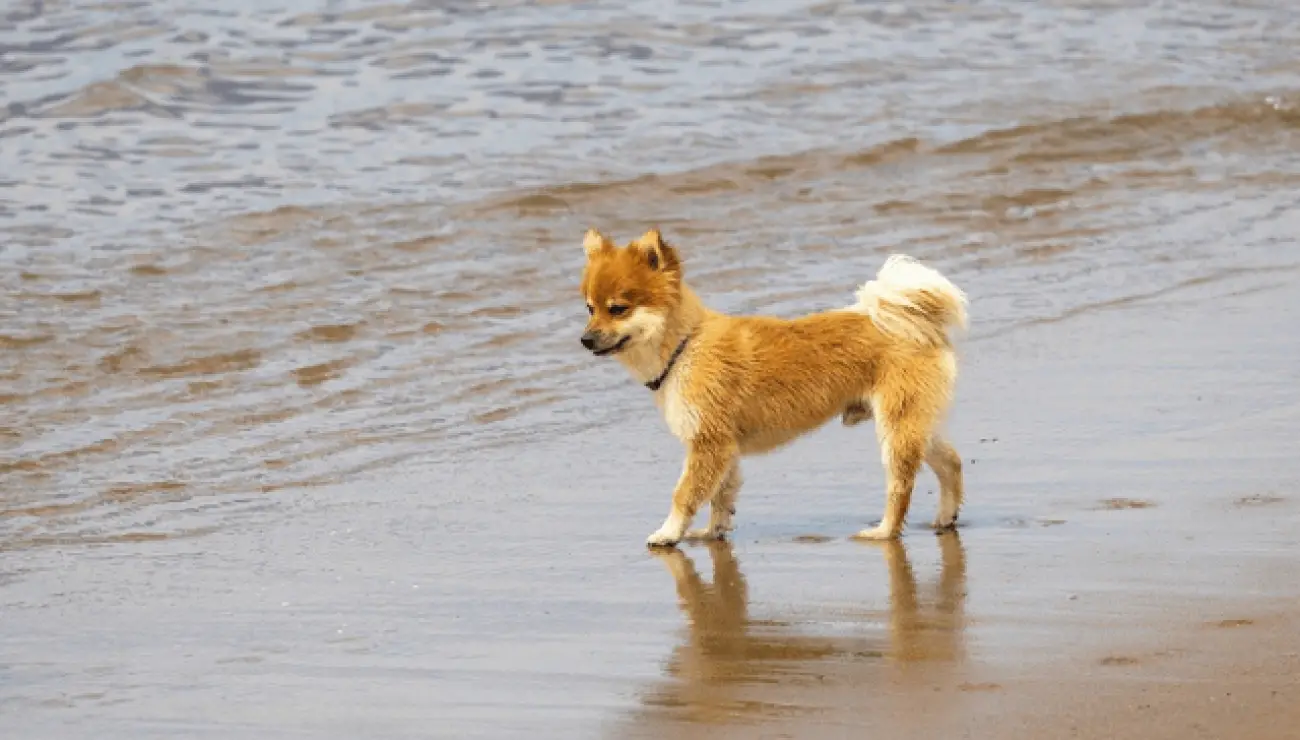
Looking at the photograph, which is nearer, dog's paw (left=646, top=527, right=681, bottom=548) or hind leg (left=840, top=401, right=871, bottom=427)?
dog's paw (left=646, top=527, right=681, bottom=548)

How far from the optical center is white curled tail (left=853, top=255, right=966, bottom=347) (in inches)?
250

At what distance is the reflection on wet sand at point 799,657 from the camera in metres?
4.48

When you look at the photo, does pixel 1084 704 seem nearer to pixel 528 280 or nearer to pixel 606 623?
pixel 606 623

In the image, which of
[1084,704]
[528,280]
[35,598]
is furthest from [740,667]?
[528,280]

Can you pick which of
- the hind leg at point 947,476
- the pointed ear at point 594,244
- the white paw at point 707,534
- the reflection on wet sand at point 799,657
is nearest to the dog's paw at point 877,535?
the hind leg at point 947,476

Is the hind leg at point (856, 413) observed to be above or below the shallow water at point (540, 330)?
above

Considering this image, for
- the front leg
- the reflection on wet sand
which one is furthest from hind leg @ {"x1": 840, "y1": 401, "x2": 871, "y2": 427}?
the reflection on wet sand

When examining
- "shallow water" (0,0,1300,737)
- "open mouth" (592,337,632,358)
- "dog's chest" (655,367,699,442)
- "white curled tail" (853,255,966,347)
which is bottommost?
"shallow water" (0,0,1300,737)

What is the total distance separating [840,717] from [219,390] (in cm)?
497

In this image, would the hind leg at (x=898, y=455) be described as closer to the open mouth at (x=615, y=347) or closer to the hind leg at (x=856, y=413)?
the hind leg at (x=856, y=413)

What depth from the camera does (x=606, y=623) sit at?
5312mm

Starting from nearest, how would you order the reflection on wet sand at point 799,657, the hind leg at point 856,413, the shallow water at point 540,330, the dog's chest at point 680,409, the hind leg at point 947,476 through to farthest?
1. the reflection on wet sand at point 799,657
2. the shallow water at point 540,330
3. the hind leg at point 947,476
4. the dog's chest at point 680,409
5. the hind leg at point 856,413

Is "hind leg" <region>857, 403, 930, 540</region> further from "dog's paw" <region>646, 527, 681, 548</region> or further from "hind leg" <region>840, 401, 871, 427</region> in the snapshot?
"dog's paw" <region>646, 527, 681, 548</region>

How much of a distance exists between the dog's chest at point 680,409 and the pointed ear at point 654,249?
1.12 ft
